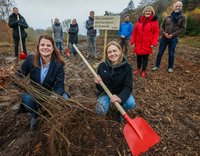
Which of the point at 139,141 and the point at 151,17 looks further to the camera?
the point at 151,17

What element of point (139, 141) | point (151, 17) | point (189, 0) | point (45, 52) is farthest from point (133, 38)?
point (189, 0)

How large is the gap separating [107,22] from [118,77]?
2.88 meters

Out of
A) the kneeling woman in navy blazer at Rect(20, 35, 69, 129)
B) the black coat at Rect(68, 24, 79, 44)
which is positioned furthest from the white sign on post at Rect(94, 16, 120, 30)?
the black coat at Rect(68, 24, 79, 44)

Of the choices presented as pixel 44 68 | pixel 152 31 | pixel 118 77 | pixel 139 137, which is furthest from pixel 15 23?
pixel 139 137

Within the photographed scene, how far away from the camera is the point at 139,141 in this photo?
246 cm

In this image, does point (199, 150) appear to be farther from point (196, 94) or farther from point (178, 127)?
point (196, 94)

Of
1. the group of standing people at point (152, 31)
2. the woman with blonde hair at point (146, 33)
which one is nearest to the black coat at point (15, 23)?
the group of standing people at point (152, 31)

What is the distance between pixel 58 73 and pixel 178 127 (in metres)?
1.97

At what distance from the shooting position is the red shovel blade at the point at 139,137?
241 centimetres

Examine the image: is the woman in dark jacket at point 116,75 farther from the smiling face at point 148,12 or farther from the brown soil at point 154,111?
the smiling face at point 148,12

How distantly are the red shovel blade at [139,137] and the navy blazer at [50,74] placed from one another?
101cm

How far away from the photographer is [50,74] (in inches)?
115

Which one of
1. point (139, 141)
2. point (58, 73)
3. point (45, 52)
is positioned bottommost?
point (139, 141)

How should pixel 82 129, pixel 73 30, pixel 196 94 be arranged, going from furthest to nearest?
pixel 73 30 → pixel 196 94 → pixel 82 129
